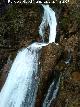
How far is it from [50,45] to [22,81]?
7.62 feet

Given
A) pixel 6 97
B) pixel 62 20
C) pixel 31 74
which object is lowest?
pixel 6 97

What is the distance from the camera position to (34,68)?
15828 mm

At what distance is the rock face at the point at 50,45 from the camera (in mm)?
14125

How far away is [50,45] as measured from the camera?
15727mm

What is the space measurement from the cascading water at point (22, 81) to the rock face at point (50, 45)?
0.40m

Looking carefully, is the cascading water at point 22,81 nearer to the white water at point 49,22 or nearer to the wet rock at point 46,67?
the wet rock at point 46,67

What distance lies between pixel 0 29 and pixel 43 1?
416cm

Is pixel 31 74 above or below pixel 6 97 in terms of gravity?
above

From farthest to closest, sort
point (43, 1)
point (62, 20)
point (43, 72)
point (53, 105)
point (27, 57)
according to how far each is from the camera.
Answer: point (43, 1), point (62, 20), point (27, 57), point (43, 72), point (53, 105)

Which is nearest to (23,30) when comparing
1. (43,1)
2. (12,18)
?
Answer: (12,18)

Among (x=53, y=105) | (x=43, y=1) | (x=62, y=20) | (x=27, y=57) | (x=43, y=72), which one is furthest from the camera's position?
(x=43, y=1)

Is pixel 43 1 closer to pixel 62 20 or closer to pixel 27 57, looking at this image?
pixel 62 20

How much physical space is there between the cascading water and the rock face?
0.40 m

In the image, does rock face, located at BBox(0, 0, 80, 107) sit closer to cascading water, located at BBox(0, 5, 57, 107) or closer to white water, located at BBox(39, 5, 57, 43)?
white water, located at BBox(39, 5, 57, 43)
